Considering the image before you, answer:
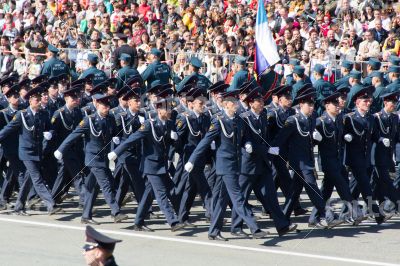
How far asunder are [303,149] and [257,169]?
777 millimetres

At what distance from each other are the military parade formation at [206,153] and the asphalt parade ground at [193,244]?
7.1 inches

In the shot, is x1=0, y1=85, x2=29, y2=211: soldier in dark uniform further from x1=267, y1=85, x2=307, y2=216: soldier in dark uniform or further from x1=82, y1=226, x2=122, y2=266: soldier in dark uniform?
x1=82, y1=226, x2=122, y2=266: soldier in dark uniform

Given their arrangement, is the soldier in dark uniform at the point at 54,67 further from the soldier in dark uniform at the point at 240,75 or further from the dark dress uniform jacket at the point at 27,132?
the dark dress uniform jacket at the point at 27,132

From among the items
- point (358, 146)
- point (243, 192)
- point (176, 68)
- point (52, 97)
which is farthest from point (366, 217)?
point (176, 68)

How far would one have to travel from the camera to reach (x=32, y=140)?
50.1 ft

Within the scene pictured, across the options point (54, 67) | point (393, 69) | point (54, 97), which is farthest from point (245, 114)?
point (54, 67)

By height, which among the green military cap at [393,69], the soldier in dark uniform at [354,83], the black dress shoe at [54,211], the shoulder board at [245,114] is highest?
the green military cap at [393,69]

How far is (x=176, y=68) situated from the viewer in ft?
69.8

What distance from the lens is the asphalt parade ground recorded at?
42.2 feet

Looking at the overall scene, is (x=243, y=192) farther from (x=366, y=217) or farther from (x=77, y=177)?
(x=77, y=177)

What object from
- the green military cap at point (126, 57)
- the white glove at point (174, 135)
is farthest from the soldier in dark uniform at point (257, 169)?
the green military cap at point (126, 57)

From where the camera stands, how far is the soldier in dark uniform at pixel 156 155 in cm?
1410

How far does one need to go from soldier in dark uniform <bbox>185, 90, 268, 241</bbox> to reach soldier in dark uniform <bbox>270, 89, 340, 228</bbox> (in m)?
0.68

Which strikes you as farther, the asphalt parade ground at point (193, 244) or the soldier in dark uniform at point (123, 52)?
the soldier in dark uniform at point (123, 52)
